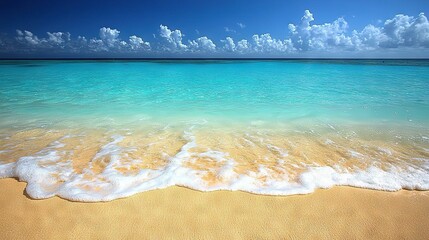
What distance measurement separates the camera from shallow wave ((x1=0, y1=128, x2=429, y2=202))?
3.12 meters

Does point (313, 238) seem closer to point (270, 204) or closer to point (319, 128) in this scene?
point (270, 204)

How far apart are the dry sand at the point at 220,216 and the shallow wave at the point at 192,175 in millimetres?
155

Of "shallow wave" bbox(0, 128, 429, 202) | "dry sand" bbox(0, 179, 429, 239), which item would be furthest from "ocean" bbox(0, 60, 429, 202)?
"dry sand" bbox(0, 179, 429, 239)

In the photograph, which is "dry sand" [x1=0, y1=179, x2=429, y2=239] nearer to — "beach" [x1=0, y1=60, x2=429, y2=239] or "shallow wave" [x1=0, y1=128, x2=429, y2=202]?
"beach" [x1=0, y1=60, x2=429, y2=239]

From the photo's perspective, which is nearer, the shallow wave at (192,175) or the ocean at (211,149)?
the shallow wave at (192,175)

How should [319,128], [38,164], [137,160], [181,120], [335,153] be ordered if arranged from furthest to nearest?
[181,120] → [319,128] → [335,153] → [137,160] → [38,164]

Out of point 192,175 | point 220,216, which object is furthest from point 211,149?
Result: point 220,216

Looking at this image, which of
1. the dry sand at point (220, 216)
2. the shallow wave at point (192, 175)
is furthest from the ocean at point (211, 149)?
the dry sand at point (220, 216)

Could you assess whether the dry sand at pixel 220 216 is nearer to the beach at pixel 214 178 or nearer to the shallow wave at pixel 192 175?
the beach at pixel 214 178

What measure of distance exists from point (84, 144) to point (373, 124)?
22.9 feet

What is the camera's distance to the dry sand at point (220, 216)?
241cm

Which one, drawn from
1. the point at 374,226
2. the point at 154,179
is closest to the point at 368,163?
the point at 374,226

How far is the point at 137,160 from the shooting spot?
400 centimetres

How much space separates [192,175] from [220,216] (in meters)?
0.96
